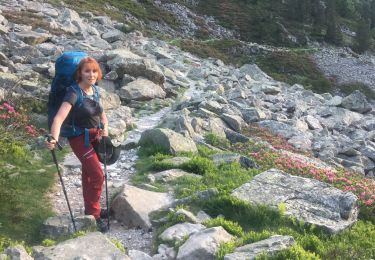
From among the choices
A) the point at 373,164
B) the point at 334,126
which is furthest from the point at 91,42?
the point at 373,164

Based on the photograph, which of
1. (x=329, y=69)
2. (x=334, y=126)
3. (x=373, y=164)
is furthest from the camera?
(x=329, y=69)

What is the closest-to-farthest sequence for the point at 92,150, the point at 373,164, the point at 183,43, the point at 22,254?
1. the point at 22,254
2. the point at 92,150
3. the point at 373,164
4. the point at 183,43

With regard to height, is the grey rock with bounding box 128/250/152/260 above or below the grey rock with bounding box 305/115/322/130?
above

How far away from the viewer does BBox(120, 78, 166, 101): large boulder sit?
1906cm

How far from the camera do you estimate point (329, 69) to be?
67500mm

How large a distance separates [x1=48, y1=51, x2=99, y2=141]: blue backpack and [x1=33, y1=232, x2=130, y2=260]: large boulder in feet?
6.77

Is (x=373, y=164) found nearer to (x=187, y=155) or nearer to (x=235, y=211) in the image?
(x=187, y=155)

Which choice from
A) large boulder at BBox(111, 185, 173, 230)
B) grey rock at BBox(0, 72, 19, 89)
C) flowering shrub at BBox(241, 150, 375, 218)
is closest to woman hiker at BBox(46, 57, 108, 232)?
large boulder at BBox(111, 185, 173, 230)

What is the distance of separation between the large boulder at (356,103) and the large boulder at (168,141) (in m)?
19.9

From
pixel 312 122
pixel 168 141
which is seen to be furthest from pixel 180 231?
pixel 312 122

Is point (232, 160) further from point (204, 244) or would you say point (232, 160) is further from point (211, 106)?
point (211, 106)

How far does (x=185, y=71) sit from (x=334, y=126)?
34.2ft

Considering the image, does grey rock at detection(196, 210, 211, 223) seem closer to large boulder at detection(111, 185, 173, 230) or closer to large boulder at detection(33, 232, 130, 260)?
large boulder at detection(111, 185, 173, 230)

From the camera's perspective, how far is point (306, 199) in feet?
28.6
